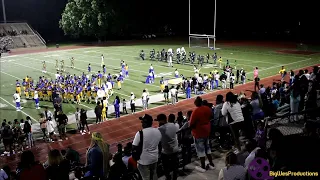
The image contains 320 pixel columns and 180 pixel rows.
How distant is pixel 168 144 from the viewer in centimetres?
625

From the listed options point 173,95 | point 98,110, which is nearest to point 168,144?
point 98,110

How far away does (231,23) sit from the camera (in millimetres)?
63250

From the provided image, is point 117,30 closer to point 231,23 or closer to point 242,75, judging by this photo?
point 231,23

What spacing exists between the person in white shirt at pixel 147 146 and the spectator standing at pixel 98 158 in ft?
1.68

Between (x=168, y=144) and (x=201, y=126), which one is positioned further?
(x=201, y=126)

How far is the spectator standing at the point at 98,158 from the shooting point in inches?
214

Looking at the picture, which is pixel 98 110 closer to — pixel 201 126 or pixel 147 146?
pixel 201 126

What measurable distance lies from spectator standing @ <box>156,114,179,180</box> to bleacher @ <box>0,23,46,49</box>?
57.5 meters

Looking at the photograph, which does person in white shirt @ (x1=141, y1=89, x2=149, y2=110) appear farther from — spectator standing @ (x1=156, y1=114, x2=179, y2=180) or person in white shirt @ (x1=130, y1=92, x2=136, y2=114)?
spectator standing @ (x1=156, y1=114, x2=179, y2=180)

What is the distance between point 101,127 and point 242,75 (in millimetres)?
12621

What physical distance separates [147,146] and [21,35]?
2505 inches

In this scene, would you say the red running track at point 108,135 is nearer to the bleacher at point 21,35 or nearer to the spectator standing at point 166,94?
the spectator standing at point 166,94

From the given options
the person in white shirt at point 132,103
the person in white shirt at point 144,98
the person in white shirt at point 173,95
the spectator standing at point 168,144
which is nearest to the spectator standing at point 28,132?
the person in white shirt at point 132,103

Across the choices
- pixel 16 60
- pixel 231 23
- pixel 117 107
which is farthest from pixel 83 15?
pixel 117 107
